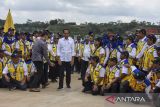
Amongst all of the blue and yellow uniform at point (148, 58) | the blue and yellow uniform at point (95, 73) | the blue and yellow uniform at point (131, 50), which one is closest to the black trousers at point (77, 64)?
the blue and yellow uniform at point (95, 73)

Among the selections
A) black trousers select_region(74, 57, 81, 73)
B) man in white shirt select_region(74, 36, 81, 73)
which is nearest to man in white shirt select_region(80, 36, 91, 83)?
man in white shirt select_region(74, 36, 81, 73)

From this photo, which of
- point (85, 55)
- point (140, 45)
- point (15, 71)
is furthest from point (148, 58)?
point (85, 55)

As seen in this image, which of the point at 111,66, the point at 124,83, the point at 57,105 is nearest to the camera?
the point at 57,105

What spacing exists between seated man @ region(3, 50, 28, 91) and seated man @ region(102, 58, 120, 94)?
2.61 meters

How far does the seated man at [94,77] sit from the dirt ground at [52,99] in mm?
275

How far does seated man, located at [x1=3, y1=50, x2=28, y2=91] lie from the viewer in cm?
1238

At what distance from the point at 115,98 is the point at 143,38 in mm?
1896

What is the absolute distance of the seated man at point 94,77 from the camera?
11586 millimetres

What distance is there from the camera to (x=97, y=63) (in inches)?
471

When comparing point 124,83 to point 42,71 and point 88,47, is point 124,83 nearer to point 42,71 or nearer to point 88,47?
point 42,71

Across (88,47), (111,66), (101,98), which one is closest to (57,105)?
(101,98)

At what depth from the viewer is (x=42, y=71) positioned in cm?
1273

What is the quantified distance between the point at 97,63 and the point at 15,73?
2542mm

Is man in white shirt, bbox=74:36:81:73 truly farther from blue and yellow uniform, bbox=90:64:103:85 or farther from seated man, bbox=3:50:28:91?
blue and yellow uniform, bbox=90:64:103:85
